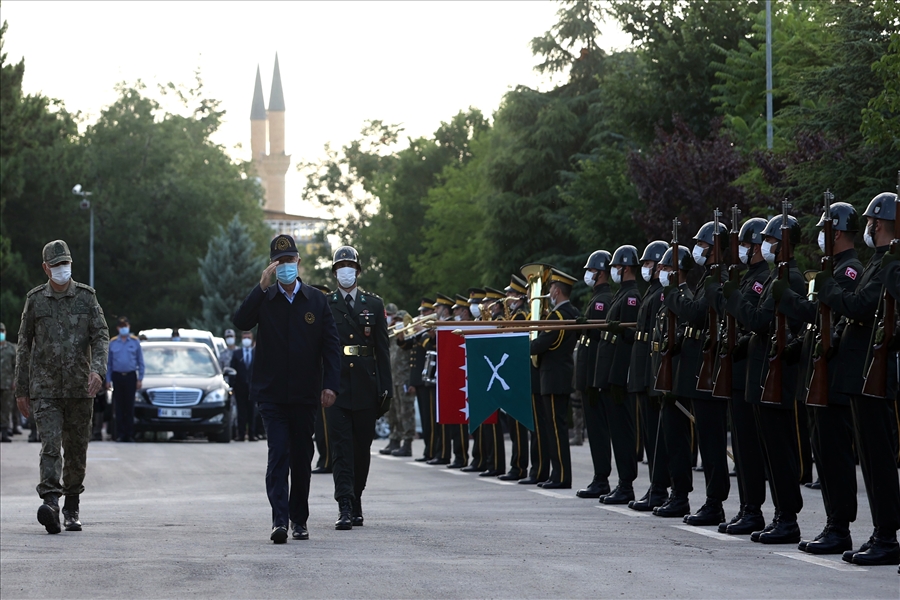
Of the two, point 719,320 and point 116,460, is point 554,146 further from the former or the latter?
point 719,320

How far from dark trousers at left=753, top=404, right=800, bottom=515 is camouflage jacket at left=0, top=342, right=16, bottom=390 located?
2236 centimetres

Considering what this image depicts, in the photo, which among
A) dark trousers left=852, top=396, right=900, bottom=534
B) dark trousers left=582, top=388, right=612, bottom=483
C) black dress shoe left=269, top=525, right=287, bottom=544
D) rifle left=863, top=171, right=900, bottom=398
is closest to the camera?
rifle left=863, top=171, right=900, bottom=398

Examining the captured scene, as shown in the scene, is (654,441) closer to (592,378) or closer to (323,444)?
(592,378)

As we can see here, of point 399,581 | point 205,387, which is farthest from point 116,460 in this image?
point 399,581

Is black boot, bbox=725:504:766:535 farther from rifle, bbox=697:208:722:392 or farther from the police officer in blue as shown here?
the police officer in blue

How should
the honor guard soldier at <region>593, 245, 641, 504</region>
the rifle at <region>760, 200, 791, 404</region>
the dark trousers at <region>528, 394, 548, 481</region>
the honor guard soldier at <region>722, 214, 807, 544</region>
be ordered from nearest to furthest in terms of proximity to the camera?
1. the rifle at <region>760, 200, 791, 404</region>
2. the honor guard soldier at <region>722, 214, 807, 544</region>
3. the honor guard soldier at <region>593, 245, 641, 504</region>
4. the dark trousers at <region>528, 394, 548, 481</region>

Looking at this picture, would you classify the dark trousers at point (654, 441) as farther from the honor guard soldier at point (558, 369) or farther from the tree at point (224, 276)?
the tree at point (224, 276)

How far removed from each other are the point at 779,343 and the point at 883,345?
150cm

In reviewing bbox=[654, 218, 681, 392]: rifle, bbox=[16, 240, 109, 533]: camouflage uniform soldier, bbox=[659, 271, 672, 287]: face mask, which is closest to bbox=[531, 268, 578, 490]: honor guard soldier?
bbox=[659, 271, 672, 287]: face mask

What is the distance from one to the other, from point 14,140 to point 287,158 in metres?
130

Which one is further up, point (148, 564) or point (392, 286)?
point (392, 286)

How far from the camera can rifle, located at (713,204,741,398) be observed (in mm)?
11641

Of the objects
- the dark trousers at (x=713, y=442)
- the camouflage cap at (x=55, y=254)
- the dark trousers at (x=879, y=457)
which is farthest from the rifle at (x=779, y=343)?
the camouflage cap at (x=55, y=254)

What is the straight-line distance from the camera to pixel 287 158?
19125 centimetres
